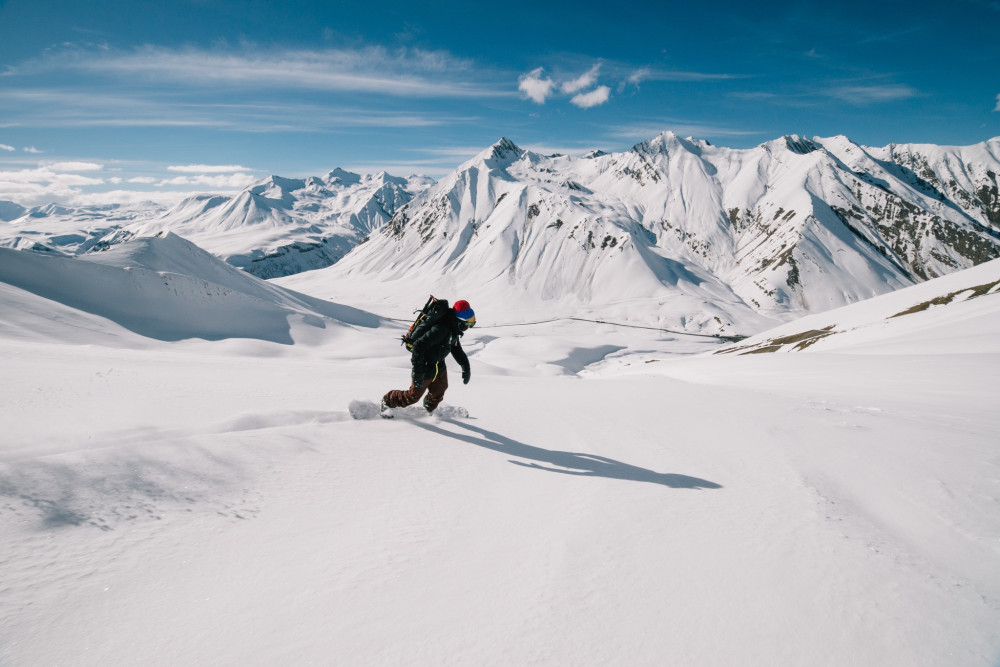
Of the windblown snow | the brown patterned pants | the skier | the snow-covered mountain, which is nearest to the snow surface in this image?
the windblown snow

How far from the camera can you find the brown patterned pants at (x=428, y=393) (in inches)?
271

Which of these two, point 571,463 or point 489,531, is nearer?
point 489,531

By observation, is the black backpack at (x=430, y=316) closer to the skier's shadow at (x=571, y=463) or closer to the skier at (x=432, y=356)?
the skier at (x=432, y=356)

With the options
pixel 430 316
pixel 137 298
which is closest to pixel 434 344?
pixel 430 316

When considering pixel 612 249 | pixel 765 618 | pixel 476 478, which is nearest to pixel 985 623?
pixel 765 618

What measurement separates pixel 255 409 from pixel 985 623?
6.99 meters

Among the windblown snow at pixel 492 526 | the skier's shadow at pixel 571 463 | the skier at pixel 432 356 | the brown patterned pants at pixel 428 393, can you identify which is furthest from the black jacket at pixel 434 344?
the skier's shadow at pixel 571 463

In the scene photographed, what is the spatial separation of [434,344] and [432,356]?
190 millimetres

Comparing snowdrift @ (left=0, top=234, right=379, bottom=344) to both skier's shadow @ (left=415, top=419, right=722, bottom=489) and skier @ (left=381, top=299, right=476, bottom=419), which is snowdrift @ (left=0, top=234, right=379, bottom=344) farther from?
skier's shadow @ (left=415, top=419, right=722, bottom=489)

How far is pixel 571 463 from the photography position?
17.5 ft

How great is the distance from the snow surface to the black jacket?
893mm

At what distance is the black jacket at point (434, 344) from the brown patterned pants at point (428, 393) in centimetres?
15

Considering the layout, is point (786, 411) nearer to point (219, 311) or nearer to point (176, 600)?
point (176, 600)

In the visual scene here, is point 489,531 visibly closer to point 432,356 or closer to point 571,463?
point 571,463
